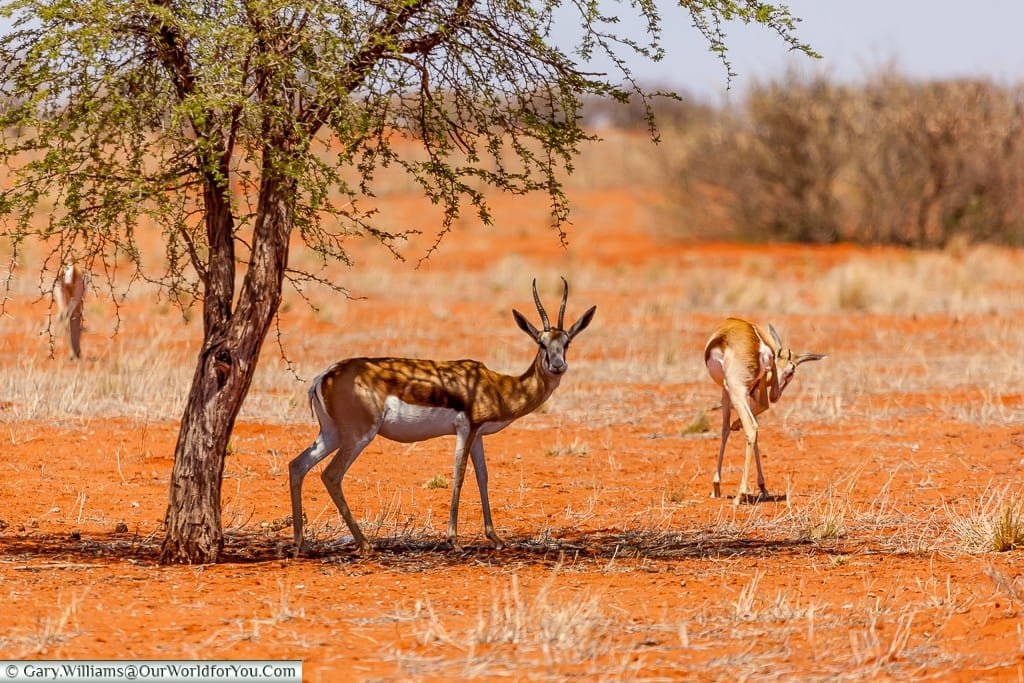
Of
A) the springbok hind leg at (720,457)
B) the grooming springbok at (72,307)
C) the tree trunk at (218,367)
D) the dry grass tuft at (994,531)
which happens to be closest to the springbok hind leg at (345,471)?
the tree trunk at (218,367)

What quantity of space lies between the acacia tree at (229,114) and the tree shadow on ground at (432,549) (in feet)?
1.94

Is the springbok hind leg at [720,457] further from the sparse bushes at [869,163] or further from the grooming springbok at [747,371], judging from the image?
the sparse bushes at [869,163]

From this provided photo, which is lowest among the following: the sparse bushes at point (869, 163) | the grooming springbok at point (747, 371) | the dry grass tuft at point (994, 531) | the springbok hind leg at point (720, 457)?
the dry grass tuft at point (994, 531)

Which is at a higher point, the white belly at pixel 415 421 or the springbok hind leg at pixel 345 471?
the white belly at pixel 415 421

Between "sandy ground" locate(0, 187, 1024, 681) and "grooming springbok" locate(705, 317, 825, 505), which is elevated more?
"grooming springbok" locate(705, 317, 825, 505)

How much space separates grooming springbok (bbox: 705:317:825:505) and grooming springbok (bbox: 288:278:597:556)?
285cm

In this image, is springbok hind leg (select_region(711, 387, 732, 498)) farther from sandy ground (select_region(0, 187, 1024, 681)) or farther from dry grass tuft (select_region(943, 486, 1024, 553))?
dry grass tuft (select_region(943, 486, 1024, 553))

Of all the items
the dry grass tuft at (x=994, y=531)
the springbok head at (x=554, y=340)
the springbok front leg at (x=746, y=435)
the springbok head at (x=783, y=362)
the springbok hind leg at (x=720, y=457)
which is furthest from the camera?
the springbok head at (x=783, y=362)

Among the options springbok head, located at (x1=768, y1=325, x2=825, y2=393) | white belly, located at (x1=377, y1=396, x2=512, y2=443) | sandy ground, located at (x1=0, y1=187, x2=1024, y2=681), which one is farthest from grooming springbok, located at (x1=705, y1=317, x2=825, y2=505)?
white belly, located at (x1=377, y1=396, x2=512, y2=443)

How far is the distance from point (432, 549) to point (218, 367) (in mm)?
1837

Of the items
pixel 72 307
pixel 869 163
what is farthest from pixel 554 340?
pixel 869 163

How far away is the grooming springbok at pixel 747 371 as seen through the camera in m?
11.1

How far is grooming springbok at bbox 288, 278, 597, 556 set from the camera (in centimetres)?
828

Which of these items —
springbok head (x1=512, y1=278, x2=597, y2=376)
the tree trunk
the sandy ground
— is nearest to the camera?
the sandy ground
